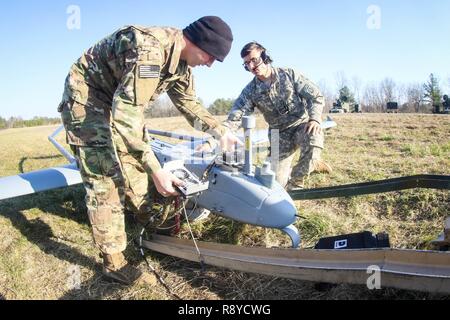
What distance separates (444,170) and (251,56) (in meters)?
3.57

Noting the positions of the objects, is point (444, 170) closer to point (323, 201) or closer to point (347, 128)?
point (323, 201)

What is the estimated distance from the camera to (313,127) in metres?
A: 5.10

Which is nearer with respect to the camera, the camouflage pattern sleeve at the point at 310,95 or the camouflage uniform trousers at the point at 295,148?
the camouflage pattern sleeve at the point at 310,95

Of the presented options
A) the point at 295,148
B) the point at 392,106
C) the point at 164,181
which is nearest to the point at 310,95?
the point at 295,148

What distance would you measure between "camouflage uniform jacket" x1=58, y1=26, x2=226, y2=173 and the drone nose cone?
997 millimetres

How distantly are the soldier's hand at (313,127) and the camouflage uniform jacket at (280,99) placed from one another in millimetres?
255

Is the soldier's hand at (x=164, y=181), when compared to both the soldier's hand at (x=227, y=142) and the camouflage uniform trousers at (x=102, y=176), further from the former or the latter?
the soldier's hand at (x=227, y=142)

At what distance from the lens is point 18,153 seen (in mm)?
11797

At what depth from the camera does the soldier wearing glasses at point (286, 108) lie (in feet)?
17.1

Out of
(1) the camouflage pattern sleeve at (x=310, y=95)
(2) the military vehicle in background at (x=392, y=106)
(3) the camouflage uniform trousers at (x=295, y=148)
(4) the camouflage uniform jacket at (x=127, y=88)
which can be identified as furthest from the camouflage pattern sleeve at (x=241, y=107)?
(2) the military vehicle in background at (x=392, y=106)

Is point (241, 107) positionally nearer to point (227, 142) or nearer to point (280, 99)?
point (280, 99)

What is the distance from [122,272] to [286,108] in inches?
131

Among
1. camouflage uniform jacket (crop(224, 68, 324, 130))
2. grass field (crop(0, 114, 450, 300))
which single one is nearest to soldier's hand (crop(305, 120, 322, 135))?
camouflage uniform jacket (crop(224, 68, 324, 130))
